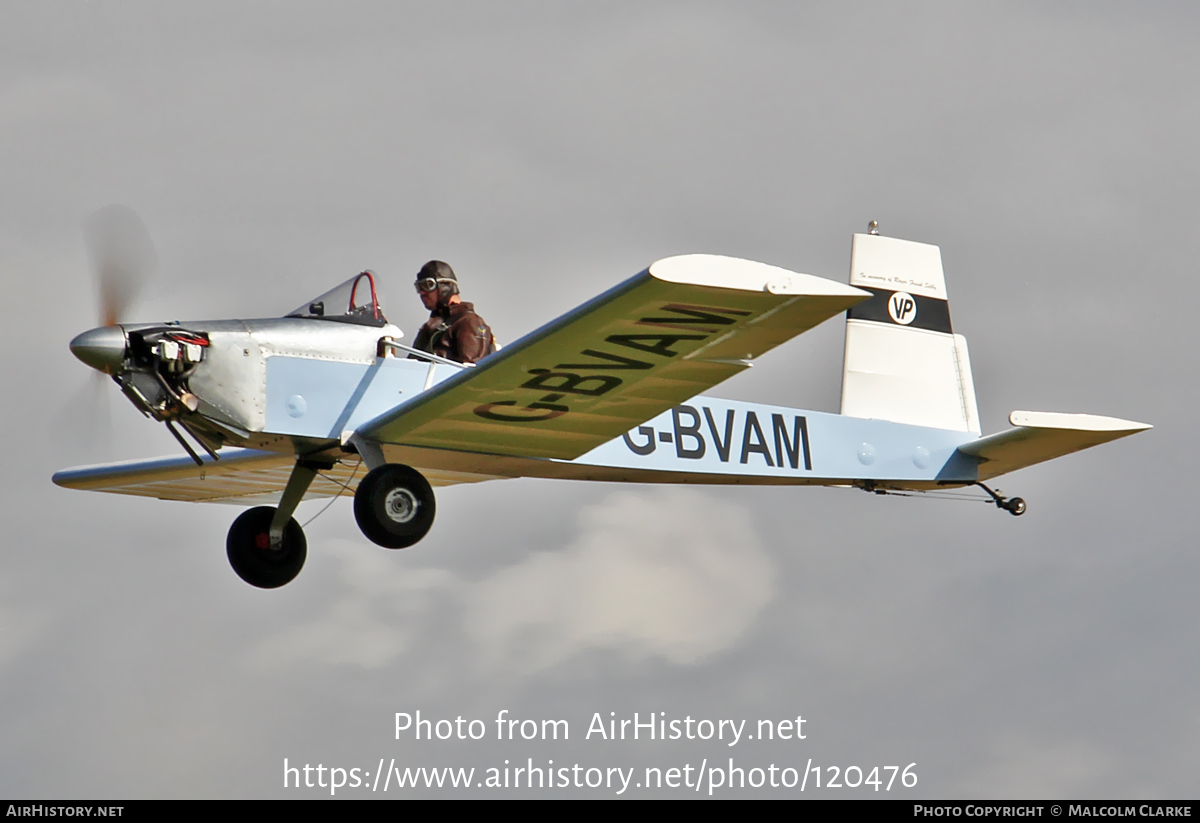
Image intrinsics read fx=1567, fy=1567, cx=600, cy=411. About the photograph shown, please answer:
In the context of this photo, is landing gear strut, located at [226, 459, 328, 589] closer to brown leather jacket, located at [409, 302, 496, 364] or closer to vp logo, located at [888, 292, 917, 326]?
brown leather jacket, located at [409, 302, 496, 364]

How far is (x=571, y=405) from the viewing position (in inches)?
501

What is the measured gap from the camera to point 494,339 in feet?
45.2

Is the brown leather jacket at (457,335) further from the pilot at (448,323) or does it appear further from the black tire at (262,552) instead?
the black tire at (262,552)

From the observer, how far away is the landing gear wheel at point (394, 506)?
12.3 m

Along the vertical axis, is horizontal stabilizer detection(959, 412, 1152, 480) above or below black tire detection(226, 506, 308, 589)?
above

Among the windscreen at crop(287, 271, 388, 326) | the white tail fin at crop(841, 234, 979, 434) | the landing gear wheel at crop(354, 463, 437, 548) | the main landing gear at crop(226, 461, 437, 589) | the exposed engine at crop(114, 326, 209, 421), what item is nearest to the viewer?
the exposed engine at crop(114, 326, 209, 421)

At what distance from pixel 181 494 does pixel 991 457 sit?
8.41m

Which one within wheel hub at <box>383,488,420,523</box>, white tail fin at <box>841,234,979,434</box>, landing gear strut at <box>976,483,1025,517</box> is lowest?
landing gear strut at <box>976,483,1025,517</box>

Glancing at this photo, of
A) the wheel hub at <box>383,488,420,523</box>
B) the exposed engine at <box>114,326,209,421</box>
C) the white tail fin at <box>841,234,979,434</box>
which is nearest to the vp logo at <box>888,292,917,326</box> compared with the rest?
the white tail fin at <box>841,234,979,434</box>

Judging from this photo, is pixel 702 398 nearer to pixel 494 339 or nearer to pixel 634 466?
pixel 634 466

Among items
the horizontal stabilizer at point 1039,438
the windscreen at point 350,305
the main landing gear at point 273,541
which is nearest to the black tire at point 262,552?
the main landing gear at point 273,541

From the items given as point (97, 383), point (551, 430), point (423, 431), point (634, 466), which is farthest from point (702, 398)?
point (97, 383)

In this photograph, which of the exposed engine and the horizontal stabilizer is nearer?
the exposed engine

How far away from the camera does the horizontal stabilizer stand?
14445 millimetres
